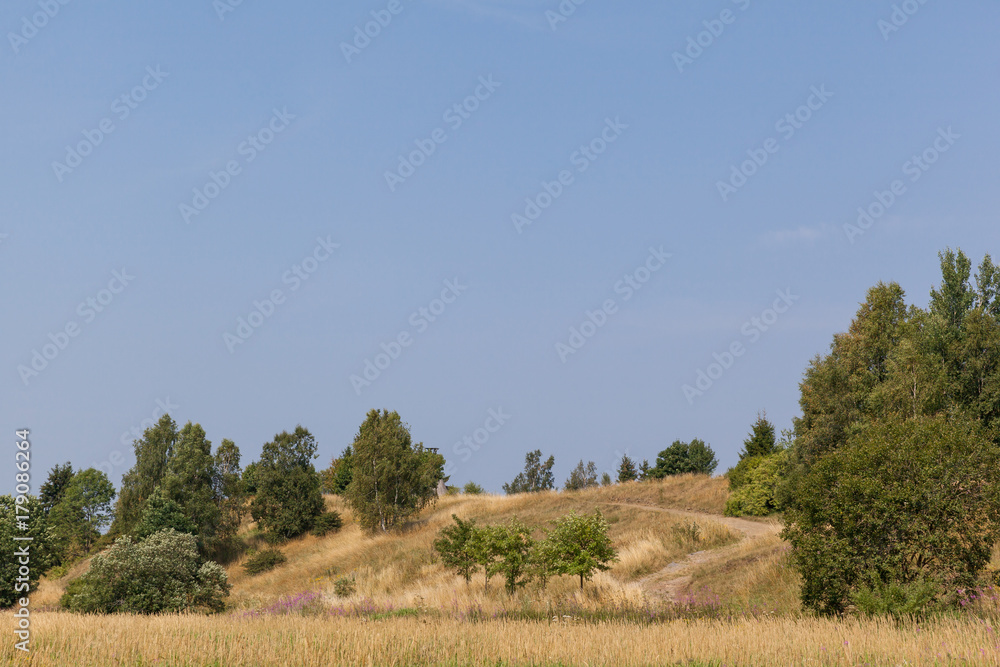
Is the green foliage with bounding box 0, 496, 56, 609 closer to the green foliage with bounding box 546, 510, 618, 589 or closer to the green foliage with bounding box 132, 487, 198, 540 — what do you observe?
the green foliage with bounding box 132, 487, 198, 540

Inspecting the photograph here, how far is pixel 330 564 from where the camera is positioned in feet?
143

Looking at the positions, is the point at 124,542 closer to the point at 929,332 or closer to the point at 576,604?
the point at 576,604

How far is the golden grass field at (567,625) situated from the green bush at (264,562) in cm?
858

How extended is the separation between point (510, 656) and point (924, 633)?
6289 mm

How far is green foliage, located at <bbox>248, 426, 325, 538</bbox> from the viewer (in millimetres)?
54125

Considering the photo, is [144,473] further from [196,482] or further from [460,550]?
[460,550]

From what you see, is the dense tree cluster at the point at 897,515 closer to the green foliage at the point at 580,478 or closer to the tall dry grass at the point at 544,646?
the tall dry grass at the point at 544,646

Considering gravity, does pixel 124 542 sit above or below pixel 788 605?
above

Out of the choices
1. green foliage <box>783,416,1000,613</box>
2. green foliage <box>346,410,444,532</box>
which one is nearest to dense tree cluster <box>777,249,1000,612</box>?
green foliage <box>783,416,1000,613</box>

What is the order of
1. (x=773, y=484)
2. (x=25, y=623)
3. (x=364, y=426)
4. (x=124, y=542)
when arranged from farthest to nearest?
(x=364, y=426) → (x=773, y=484) → (x=124, y=542) → (x=25, y=623)

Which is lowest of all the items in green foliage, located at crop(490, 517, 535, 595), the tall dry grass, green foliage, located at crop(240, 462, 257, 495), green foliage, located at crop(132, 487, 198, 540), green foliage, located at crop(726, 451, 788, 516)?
the tall dry grass

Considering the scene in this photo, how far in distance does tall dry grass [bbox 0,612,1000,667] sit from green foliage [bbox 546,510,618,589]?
8.25m

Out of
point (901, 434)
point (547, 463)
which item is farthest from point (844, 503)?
point (547, 463)

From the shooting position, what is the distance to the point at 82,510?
204ft
